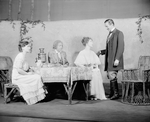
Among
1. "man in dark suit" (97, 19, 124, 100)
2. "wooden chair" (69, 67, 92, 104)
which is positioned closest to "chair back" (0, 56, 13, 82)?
"wooden chair" (69, 67, 92, 104)

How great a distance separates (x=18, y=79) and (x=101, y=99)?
205 centimetres

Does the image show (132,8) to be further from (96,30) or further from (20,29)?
(20,29)

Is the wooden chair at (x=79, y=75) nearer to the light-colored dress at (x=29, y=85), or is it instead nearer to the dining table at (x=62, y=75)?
the dining table at (x=62, y=75)

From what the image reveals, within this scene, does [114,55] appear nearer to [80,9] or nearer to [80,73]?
[80,73]

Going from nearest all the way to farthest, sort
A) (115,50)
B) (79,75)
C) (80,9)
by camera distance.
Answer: (79,75) → (115,50) → (80,9)

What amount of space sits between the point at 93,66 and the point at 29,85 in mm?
1768

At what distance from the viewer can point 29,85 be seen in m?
4.60

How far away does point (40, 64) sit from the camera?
16.5 feet

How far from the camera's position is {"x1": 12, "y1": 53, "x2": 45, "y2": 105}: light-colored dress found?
15.1 ft

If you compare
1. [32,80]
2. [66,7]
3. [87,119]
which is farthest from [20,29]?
[87,119]

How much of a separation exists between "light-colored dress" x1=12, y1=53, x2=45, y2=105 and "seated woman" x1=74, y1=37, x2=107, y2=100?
1.30 m

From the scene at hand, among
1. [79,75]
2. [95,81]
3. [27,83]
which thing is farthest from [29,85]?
[95,81]

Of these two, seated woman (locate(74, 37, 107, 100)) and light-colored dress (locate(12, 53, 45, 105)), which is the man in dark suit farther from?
light-colored dress (locate(12, 53, 45, 105))

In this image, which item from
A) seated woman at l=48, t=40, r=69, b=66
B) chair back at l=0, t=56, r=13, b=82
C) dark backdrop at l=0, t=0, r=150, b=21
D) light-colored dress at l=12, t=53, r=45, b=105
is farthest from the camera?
dark backdrop at l=0, t=0, r=150, b=21
